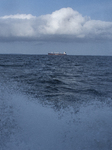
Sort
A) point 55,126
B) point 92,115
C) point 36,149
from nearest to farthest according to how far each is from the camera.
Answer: point 36,149
point 55,126
point 92,115

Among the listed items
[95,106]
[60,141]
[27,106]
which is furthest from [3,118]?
[95,106]

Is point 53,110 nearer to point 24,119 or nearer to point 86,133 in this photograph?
point 24,119

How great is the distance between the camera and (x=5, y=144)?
5746mm

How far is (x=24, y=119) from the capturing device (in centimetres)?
789

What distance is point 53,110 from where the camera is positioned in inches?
363

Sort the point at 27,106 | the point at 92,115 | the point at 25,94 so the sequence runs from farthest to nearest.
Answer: the point at 25,94, the point at 27,106, the point at 92,115

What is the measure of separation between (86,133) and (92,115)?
6.82ft

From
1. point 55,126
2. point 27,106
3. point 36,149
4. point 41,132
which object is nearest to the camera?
point 36,149

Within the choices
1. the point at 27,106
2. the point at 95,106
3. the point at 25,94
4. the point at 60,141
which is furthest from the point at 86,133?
the point at 25,94

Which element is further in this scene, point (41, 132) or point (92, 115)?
point (92, 115)

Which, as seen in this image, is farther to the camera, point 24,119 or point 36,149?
point 24,119

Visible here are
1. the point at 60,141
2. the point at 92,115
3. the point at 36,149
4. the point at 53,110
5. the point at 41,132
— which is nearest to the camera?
the point at 36,149

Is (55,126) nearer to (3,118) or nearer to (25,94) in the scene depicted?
(3,118)

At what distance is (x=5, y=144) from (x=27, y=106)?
426cm
